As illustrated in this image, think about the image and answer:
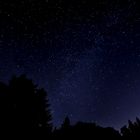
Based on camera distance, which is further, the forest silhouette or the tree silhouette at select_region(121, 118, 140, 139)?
the tree silhouette at select_region(121, 118, 140, 139)

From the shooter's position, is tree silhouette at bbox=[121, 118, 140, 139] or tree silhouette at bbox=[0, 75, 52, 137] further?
tree silhouette at bbox=[121, 118, 140, 139]

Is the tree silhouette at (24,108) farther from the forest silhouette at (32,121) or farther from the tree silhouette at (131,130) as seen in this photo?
the tree silhouette at (131,130)

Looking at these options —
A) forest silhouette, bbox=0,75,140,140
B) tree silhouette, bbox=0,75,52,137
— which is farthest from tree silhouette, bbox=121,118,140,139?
tree silhouette, bbox=0,75,52,137

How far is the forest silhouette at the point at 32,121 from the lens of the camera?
21.3 meters

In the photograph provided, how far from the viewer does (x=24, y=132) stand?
21.1m

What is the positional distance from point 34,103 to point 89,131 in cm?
788

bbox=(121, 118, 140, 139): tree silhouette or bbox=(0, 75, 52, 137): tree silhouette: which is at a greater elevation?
bbox=(0, 75, 52, 137): tree silhouette

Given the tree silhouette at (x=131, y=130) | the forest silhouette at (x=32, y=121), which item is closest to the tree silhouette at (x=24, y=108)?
the forest silhouette at (x=32, y=121)

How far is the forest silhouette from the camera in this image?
21.3 metres

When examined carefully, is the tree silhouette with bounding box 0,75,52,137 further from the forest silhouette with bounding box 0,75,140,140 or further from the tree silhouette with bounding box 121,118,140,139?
the tree silhouette with bounding box 121,118,140,139

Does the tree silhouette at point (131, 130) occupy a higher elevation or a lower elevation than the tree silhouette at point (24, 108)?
lower

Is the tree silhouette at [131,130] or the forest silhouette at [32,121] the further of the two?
the tree silhouette at [131,130]

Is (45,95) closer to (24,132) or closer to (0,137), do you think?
(24,132)

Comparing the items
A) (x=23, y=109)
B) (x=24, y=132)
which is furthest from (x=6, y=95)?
(x=24, y=132)
